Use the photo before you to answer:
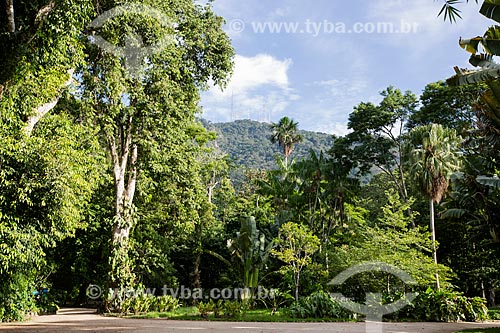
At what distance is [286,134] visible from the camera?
3522cm

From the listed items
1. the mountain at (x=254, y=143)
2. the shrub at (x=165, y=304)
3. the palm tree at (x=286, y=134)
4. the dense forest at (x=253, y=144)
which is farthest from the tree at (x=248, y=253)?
the mountain at (x=254, y=143)

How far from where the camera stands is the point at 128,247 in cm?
1464

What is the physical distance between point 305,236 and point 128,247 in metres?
6.67

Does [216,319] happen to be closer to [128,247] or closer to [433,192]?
[128,247]

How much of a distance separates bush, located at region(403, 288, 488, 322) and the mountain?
4325cm

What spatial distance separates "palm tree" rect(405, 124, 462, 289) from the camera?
17047 mm

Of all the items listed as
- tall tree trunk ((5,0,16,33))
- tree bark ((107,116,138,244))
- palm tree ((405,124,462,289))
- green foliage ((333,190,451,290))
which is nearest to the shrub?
tree bark ((107,116,138,244))

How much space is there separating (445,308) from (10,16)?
45.0 feet

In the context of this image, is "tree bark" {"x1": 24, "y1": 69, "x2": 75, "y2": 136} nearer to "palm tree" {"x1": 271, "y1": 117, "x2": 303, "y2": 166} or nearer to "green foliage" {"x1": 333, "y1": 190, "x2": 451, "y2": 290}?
"green foliage" {"x1": 333, "y1": 190, "x2": 451, "y2": 290}

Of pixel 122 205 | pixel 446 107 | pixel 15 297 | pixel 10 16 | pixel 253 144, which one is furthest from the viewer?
pixel 253 144

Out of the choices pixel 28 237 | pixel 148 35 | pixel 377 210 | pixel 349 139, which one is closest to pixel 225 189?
pixel 349 139

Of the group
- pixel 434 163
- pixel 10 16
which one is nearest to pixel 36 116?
pixel 10 16

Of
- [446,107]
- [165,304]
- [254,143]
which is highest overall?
[254,143]

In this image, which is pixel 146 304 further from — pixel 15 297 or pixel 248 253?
pixel 248 253
